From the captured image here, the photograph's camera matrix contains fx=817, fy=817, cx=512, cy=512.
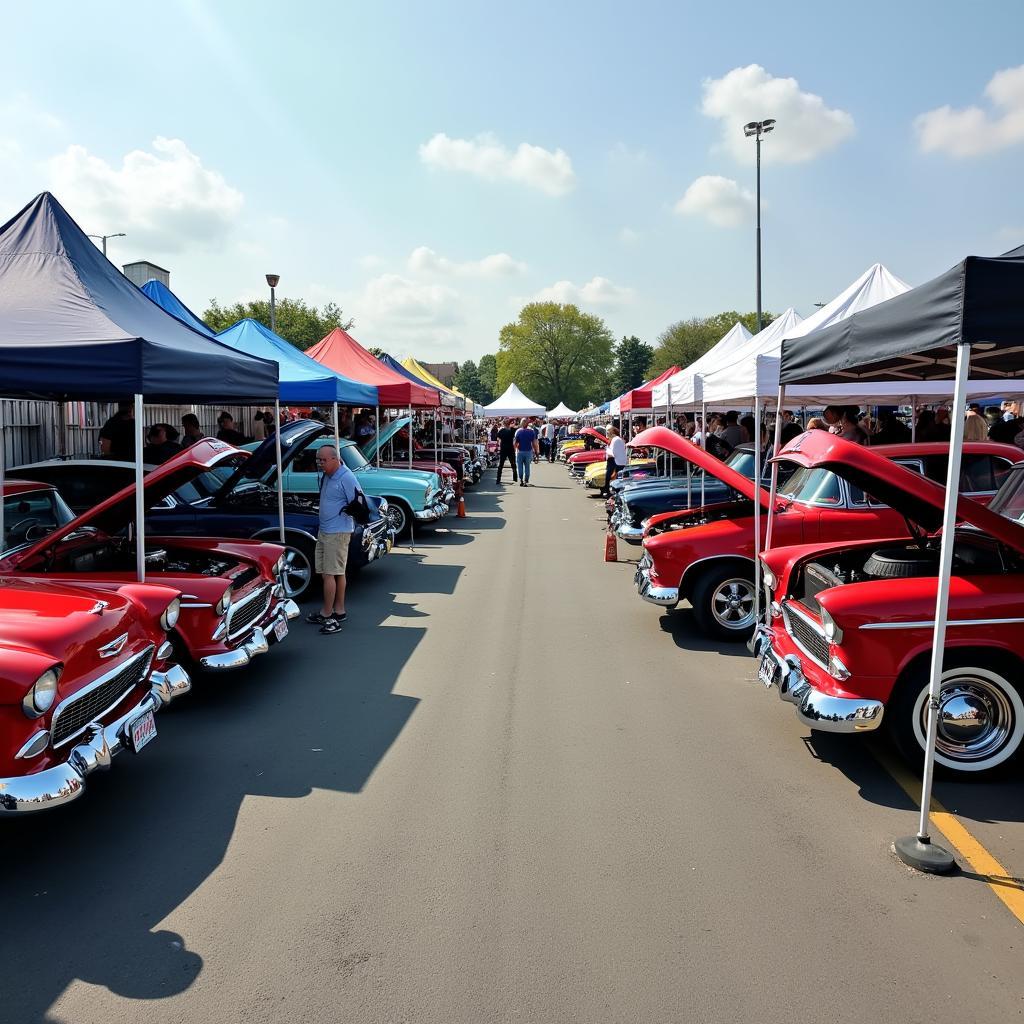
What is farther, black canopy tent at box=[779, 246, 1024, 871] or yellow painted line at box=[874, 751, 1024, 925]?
black canopy tent at box=[779, 246, 1024, 871]

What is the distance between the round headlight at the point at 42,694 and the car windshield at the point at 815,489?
6378mm

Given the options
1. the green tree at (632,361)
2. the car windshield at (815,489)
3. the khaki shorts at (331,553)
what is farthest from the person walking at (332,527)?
the green tree at (632,361)

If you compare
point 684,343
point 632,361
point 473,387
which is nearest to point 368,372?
point 684,343

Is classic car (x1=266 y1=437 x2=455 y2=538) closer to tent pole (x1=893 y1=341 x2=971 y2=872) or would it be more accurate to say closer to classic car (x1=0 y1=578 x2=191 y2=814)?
classic car (x1=0 y1=578 x2=191 y2=814)

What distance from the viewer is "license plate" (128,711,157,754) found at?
160 inches

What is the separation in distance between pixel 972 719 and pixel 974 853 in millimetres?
895

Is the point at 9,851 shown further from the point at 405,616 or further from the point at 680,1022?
the point at 405,616

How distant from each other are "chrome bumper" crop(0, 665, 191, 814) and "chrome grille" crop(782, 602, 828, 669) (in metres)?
3.71

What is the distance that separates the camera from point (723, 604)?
25.3 ft

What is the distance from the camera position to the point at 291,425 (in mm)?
11750

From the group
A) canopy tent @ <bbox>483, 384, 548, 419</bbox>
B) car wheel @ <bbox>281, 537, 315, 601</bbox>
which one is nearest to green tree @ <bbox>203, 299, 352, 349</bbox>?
canopy tent @ <bbox>483, 384, 548, 419</bbox>

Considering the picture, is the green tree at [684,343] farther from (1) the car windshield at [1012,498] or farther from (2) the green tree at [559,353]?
(1) the car windshield at [1012,498]

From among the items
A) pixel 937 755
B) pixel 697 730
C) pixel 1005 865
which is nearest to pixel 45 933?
pixel 697 730

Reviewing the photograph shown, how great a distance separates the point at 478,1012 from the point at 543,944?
1.44 ft
